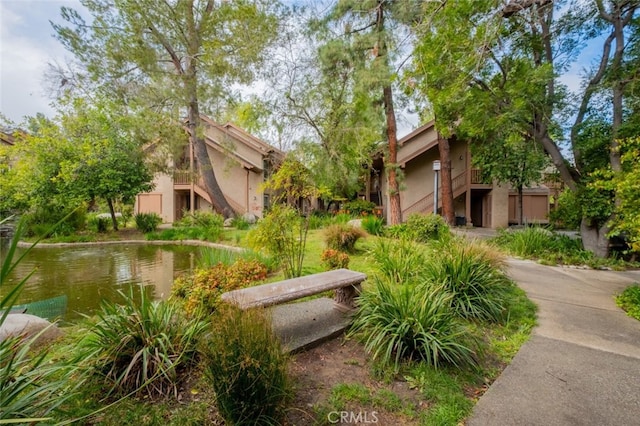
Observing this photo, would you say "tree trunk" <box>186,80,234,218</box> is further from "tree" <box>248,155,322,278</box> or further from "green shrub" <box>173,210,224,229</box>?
"tree" <box>248,155,322,278</box>

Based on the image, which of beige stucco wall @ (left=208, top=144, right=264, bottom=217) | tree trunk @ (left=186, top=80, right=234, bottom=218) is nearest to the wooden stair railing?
beige stucco wall @ (left=208, top=144, right=264, bottom=217)

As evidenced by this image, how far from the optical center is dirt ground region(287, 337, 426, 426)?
2.12 meters

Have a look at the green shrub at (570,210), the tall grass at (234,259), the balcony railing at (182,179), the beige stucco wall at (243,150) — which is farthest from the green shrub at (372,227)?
the balcony railing at (182,179)

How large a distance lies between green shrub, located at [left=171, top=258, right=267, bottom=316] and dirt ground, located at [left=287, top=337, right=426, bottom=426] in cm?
115

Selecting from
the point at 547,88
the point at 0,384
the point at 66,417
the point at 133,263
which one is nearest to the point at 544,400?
the point at 66,417

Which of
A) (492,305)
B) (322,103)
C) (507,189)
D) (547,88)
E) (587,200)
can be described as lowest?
(492,305)

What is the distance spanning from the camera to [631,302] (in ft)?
14.0

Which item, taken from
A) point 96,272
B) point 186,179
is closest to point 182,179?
point 186,179

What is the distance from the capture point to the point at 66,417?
1.92m

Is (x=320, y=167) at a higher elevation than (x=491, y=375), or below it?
higher

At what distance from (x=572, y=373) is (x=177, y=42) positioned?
17.4 m

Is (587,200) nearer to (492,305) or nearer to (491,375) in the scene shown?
(492,305)

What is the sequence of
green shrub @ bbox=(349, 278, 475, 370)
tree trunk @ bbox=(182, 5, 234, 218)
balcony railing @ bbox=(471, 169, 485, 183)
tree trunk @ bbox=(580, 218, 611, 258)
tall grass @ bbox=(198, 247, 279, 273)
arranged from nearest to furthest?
green shrub @ bbox=(349, 278, 475, 370)
tall grass @ bbox=(198, 247, 279, 273)
tree trunk @ bbox=(580, 218, 611, 258)
tree trunk @ bbox=(182, 5, 234, 218)
balcony railing @ bbox=(471, 169, 485, 183)

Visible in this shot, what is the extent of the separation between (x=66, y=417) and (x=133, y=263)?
7.61m
